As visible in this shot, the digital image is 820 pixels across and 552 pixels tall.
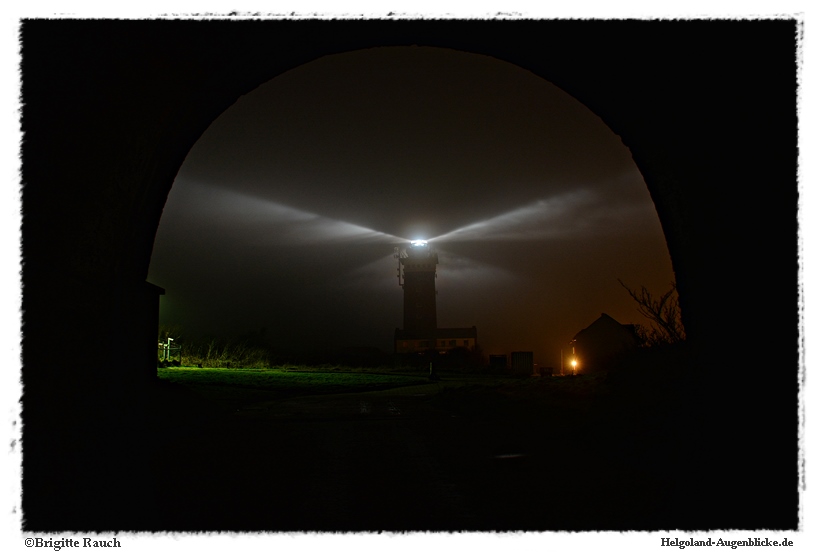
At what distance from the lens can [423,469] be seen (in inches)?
284

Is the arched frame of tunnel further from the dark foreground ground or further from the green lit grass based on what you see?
the green lit grass

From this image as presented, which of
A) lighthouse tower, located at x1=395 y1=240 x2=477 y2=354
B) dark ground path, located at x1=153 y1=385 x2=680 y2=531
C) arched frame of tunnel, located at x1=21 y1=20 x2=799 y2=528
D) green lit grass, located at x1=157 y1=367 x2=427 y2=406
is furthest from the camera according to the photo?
lighthouse tower, located at x1=395 y1=240 x2=477 y2=354

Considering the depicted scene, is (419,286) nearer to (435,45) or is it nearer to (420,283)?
(420,283)

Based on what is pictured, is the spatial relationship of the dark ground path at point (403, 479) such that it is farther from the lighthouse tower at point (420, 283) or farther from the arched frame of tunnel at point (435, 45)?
the lighthouse tower at point (420, 283)

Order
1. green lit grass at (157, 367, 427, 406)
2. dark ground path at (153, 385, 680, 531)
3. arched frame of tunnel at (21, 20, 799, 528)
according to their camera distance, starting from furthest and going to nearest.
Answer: green lit grass at (157, 367, 427, 406)
arched frame of tunnel at (21, 20, 799, 528)
dark ground path at (153, 385, 680, 531)

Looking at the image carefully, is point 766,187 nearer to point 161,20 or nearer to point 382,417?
point 161,20

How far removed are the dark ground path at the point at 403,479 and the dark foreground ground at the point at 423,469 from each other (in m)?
0.02

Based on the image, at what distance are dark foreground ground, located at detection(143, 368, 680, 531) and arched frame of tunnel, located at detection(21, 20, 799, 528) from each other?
2.12 feet

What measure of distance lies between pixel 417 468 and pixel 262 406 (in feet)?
34.6

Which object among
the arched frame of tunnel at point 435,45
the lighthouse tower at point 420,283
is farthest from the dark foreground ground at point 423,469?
the lighthouse tower at point 420,283

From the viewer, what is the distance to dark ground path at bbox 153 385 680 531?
196 inches

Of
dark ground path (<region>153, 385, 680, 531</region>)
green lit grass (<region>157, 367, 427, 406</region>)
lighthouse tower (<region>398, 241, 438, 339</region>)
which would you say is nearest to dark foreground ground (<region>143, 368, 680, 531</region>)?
dark ground path (<region>153, 385, 680, 531</region>)

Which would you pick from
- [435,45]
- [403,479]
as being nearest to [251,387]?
[403,479]

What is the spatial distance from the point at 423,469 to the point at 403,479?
2.11 feet
